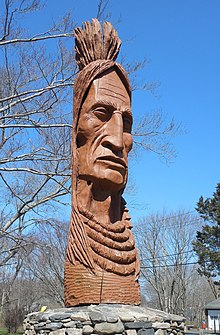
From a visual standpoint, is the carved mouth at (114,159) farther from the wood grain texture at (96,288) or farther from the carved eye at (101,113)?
the wood grain texture at (96,288)

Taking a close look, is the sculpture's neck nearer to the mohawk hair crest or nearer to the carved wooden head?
the carved wooden head

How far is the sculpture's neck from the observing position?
5.63 m

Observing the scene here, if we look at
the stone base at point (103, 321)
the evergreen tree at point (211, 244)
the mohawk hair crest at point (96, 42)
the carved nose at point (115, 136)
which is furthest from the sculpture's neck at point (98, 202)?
the evergreen tree at point (211, 244)

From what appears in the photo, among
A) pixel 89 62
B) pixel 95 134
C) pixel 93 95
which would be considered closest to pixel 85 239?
pixel 95 134

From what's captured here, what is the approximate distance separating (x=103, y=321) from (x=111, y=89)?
10.1 ft

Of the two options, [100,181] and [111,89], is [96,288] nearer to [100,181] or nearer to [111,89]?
[100,181]

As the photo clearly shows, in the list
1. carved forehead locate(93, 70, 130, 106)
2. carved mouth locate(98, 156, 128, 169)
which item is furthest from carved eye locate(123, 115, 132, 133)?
carved mouth locate(98, 156, 128, 169)

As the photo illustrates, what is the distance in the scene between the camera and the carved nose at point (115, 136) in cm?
572

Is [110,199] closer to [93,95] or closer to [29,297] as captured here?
[93,95]

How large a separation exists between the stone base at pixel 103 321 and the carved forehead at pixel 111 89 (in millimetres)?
2732

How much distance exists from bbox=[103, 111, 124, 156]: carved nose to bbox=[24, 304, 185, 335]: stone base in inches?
78.4

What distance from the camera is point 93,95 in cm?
594

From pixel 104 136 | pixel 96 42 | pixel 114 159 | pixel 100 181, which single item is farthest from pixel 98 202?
pixel 96 42

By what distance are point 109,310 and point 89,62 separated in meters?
3.47
